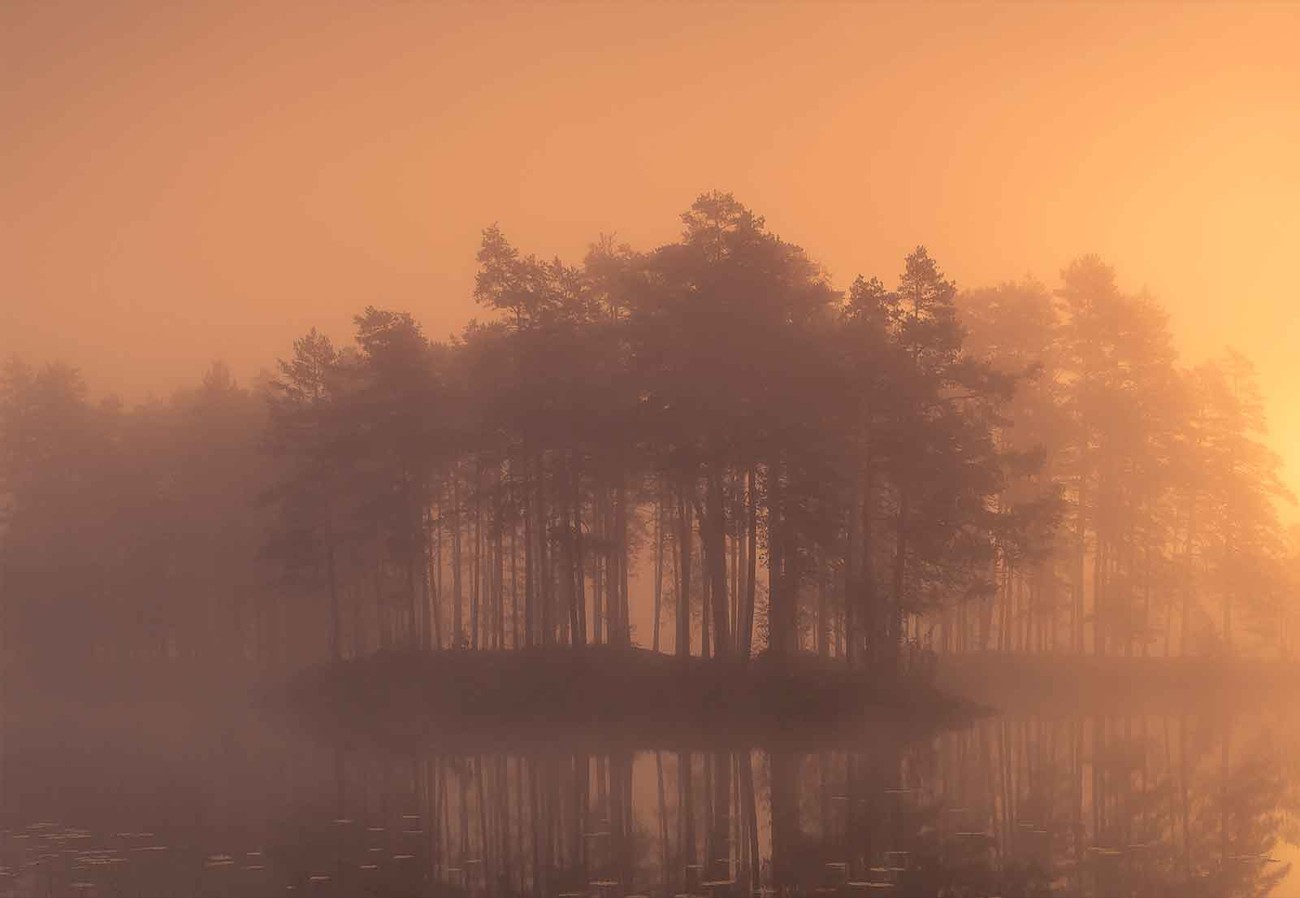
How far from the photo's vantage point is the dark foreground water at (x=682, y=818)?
23.2 m

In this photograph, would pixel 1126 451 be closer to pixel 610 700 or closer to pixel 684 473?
pixel 684 473

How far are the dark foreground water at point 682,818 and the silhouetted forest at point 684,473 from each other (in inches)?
388

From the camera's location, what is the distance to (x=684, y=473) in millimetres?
49844

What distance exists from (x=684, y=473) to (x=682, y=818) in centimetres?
2157

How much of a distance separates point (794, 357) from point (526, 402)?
10.4 metres

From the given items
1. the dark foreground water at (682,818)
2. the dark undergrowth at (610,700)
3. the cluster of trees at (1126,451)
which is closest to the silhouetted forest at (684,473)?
the cluster of trees at (1126,451)

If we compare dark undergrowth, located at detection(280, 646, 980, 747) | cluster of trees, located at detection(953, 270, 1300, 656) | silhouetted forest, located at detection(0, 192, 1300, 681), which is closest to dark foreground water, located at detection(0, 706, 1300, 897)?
dark undergrowth, located at detection(280, 646, 980, 747)

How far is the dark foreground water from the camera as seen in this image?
2319 cm

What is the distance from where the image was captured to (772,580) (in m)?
51.8

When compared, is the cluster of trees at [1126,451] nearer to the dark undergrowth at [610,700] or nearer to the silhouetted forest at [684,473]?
the silhouetted forest at [684,473]

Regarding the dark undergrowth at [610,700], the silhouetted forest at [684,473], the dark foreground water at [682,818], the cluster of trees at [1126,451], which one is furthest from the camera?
the cluster of trees at [1126,451]

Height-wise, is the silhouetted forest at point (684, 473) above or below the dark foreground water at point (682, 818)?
above

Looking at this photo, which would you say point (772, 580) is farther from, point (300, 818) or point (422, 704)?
point (300, 818)

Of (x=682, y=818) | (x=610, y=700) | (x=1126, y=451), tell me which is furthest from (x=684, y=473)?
(x=1126, y=451)
